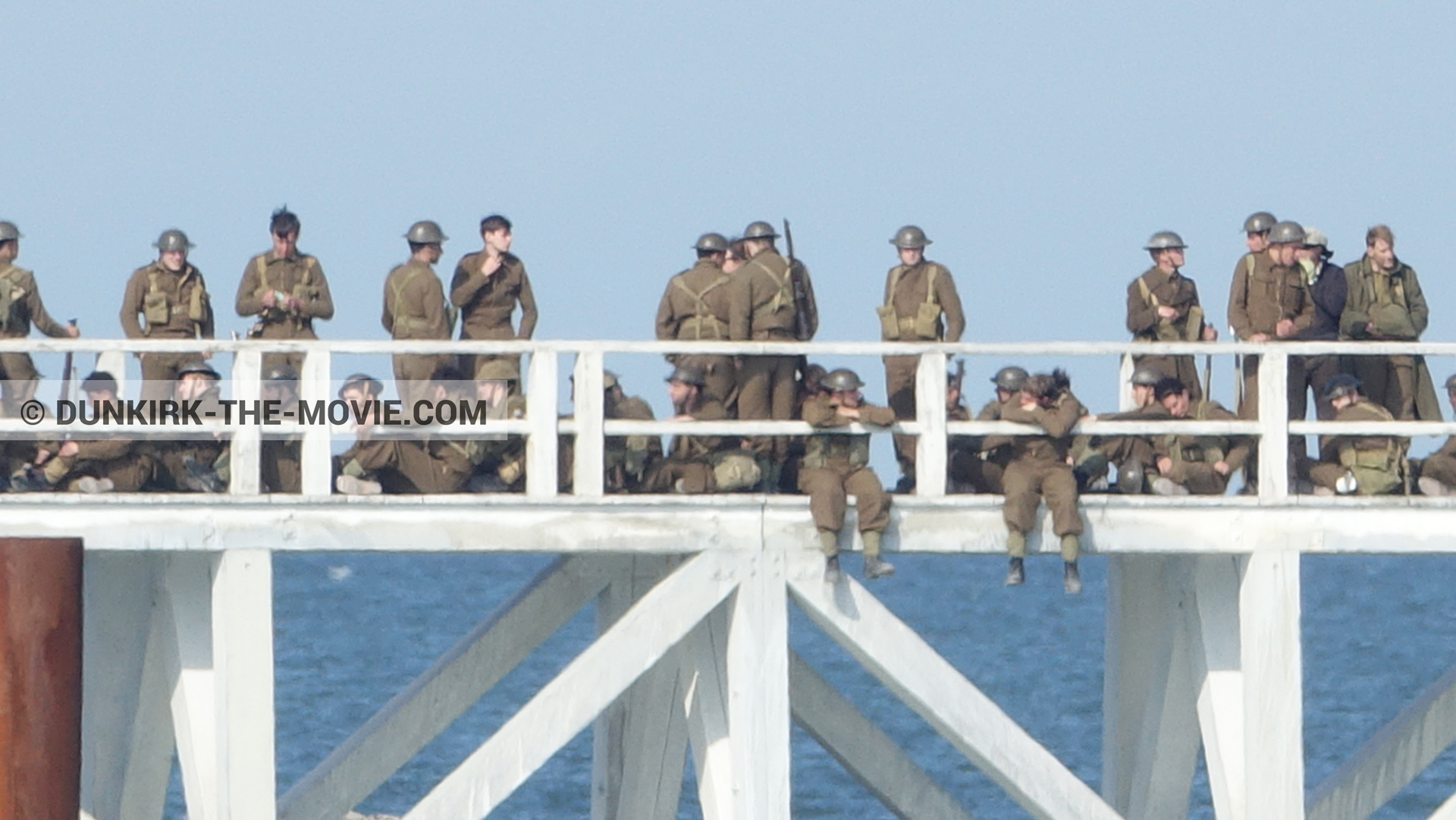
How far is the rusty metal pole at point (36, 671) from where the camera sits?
1912 centimetres

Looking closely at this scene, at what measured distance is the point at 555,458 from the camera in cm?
1967

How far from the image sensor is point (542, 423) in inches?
771

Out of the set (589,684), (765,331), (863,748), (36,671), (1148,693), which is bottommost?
(863,748)

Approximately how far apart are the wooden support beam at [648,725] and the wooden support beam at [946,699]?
270 centimetres

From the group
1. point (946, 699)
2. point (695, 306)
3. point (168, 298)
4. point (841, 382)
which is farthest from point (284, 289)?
point (946, 699)

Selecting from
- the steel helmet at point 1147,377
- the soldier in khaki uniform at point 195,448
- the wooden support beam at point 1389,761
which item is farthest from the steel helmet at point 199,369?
the wooden support beam at point 1389,761

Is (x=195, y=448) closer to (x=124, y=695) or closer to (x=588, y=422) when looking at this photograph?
(x=588, y=422)

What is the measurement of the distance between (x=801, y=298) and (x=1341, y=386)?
3760 mm

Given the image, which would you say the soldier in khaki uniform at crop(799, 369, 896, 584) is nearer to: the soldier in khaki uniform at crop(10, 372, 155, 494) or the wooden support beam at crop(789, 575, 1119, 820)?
the wooden support beam at crop(789, 575, 1119, 820)

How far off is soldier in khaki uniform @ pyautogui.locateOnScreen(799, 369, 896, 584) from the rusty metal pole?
187 inches

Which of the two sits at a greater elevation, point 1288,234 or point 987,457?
point 1288,234

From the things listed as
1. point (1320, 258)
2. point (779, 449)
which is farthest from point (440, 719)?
point (1320, 258)

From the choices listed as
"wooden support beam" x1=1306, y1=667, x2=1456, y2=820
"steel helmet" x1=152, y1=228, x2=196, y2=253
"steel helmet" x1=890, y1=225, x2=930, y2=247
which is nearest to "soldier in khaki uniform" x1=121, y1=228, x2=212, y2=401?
"steel helmet" x1=152, y1=228, x2=196, y2=253

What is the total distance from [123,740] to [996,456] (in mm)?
6817
